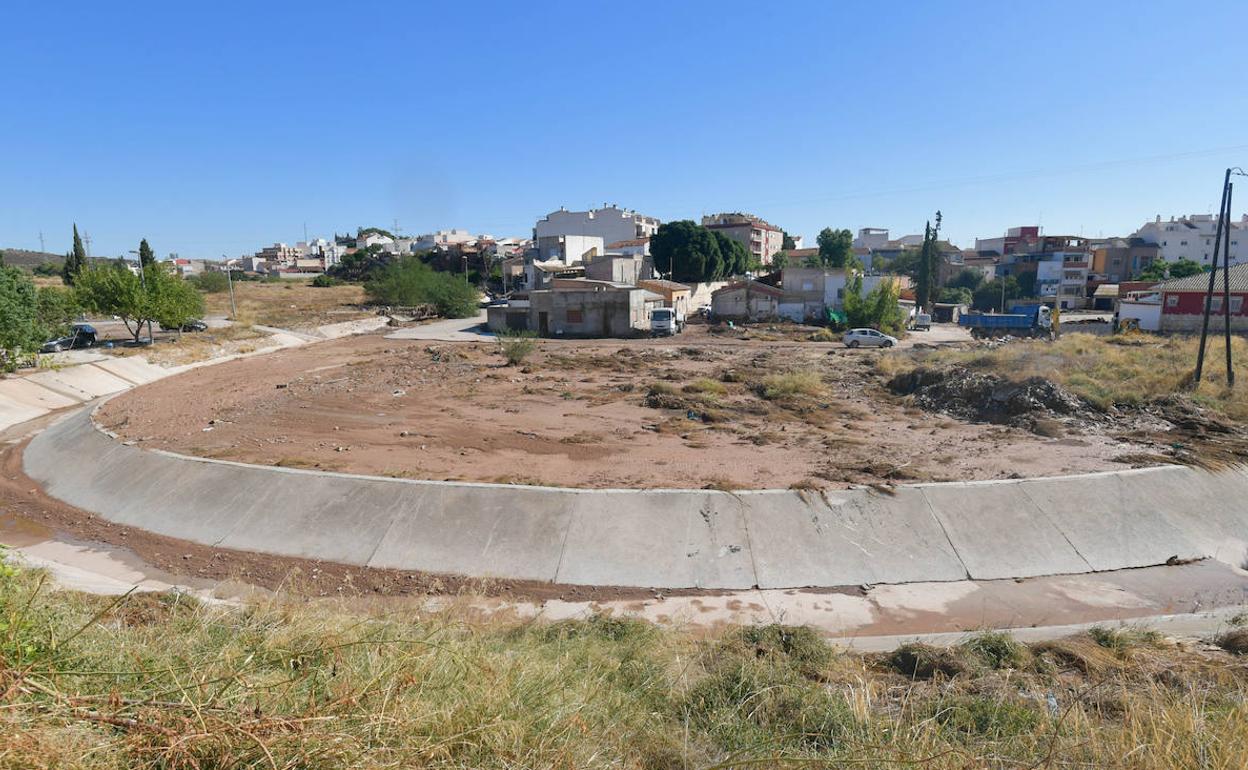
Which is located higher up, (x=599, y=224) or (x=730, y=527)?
(x=599, y=224)

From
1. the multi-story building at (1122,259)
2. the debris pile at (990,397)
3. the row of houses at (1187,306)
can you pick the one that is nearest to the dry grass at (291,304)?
the debris pile at (990,397)

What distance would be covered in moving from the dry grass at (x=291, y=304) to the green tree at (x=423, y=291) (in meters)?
3.21

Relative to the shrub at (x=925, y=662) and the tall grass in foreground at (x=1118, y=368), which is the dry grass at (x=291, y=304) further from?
the shrub at (x=925, y=662)

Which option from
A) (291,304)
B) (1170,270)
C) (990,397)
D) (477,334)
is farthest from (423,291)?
(1170,270)

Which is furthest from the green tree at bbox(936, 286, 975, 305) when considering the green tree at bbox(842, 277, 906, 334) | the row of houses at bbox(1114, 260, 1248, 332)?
the green tree at bbox(842, 277, 906, 334)

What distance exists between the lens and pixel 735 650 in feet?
28.2

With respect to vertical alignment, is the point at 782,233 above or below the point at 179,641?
above

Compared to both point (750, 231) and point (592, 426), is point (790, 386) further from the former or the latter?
point (750, 231)

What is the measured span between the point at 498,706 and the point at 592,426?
17.3m

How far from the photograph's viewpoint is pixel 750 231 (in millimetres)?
112438

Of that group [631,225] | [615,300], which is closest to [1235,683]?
[615,300]

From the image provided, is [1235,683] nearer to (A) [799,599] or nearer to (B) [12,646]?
(A) [799,599]

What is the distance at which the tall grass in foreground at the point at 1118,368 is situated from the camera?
22.2 m

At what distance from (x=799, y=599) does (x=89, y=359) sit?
1538 inches
